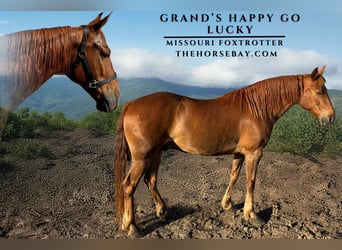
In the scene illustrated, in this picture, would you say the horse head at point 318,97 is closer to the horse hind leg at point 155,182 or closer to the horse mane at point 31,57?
the horse hind leg at point 155,182

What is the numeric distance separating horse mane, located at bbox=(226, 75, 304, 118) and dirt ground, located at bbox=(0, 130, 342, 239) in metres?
0.96

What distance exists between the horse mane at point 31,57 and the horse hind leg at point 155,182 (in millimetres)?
1255

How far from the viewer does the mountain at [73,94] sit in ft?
12.9

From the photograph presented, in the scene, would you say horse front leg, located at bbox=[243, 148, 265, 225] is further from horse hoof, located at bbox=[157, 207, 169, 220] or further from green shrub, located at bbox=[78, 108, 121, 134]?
green shrub, located at bbox=[78, 108, 121, 134]

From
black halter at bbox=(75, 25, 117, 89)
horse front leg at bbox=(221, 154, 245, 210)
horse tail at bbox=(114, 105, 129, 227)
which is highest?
black halter at bbox=(75, 25, 117, 89)

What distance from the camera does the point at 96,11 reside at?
12.0 feet

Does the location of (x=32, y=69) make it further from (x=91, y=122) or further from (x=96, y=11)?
(x=91, y=122)

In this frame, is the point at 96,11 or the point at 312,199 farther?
the point at 312,199

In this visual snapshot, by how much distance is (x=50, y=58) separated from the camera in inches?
102

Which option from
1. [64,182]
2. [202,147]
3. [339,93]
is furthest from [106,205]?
[339,93]

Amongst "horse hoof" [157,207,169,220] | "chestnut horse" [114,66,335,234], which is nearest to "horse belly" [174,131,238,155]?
"chestnut horse" [114,66,335,234]

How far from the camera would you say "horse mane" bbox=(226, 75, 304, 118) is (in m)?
3.45

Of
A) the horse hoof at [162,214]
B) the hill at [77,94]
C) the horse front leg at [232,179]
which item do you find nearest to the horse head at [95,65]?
the hill at [77,94]

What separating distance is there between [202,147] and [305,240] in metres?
1.30
